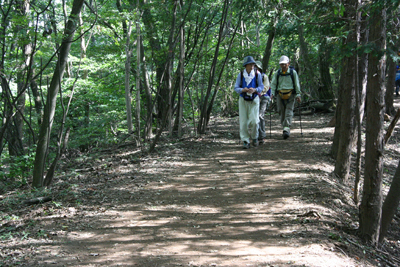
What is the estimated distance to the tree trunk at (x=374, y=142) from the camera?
4742 mm

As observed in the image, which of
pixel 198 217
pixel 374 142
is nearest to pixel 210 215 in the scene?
pixel 198 217

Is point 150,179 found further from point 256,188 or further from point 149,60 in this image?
point 149,60

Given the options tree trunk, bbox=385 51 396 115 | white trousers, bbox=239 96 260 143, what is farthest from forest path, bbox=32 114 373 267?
tree trunk, bbox=385 51 396 115

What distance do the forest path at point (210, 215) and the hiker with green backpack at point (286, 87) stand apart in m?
1.55

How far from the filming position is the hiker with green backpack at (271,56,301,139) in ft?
29.5

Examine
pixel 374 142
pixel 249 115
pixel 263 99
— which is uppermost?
pixel 263 99

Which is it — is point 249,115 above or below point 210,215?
above

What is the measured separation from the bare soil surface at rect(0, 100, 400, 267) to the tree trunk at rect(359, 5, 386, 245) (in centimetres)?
28

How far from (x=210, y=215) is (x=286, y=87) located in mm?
5303

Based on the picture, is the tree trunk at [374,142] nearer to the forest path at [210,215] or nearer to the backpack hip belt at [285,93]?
the forest path at [210,215]

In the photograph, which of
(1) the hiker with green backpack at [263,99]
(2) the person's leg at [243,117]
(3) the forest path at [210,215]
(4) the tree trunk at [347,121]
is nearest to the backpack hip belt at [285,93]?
(1) the hiker with green backpack at [263,99]

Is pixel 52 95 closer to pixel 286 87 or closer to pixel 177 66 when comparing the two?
pixel 177 66

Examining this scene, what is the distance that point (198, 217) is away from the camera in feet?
16.2

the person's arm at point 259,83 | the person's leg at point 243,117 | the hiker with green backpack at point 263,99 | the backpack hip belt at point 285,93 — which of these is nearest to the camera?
the person's arm at point 259,83
